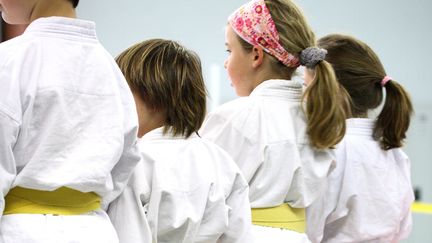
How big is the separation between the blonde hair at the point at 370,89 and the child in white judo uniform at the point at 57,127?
101 centimetres

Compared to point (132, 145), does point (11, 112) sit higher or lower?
higher

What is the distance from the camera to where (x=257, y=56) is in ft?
6.52

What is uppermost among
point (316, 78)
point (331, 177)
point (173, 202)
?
point (316, 78)

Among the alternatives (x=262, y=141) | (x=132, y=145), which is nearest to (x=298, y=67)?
(x=262, y=141)

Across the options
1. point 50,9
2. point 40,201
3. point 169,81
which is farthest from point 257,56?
point 40,201

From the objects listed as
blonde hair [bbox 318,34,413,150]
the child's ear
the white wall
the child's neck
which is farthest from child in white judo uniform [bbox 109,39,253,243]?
the white wall

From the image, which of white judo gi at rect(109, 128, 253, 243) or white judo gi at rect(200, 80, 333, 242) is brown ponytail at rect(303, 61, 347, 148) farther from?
white judo gi at rect(109, 128, 253, 243)

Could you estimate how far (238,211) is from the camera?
174 centimetres

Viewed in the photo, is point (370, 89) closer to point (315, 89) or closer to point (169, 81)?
point (315, 89)

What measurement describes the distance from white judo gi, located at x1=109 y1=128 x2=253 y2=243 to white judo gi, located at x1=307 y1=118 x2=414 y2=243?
474mm

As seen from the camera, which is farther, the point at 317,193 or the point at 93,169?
the point at 317,193

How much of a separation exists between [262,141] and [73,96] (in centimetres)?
68

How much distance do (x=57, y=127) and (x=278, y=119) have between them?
770mm

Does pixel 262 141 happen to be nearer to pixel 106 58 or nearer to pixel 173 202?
pixel 173 202
